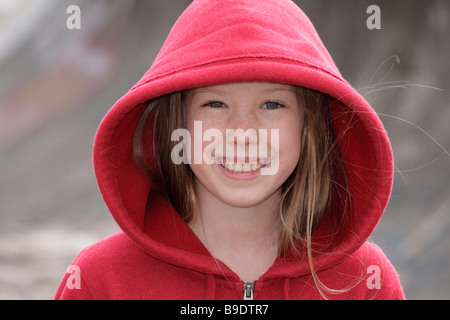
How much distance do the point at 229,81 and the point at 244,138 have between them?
0.09 meters

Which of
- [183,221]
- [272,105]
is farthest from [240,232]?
[272,105]

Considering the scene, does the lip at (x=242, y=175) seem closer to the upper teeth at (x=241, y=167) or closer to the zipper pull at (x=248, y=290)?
the upper teeth at (x=241, y=167)

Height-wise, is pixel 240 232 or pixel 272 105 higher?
pixel 272 105

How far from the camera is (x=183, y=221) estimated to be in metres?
0.73

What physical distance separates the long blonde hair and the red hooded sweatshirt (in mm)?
16

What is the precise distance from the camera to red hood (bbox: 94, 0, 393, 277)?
0.59 metres

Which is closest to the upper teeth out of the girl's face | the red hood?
the girl's face

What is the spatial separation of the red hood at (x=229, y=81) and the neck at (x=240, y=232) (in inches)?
1.4

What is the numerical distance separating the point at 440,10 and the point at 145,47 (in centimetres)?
120

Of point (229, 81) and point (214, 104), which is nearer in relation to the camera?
point (229, 81)

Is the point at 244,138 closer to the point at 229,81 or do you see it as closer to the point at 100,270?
the point at 229,81

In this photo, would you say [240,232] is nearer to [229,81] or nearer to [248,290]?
[248,290]
